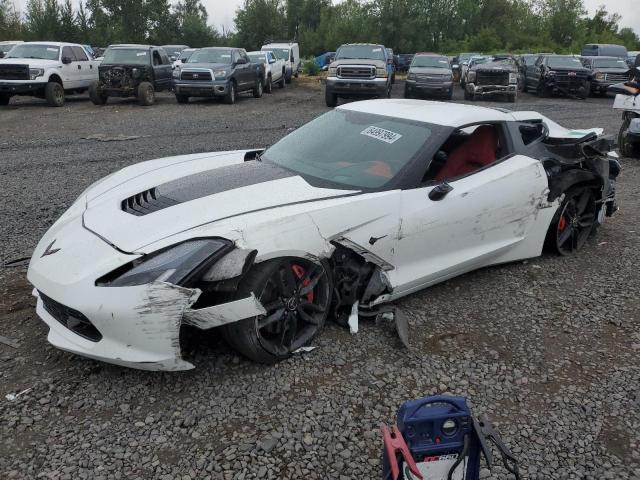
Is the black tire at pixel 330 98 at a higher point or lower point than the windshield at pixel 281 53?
lower

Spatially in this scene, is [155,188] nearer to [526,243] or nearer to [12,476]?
[12,476]

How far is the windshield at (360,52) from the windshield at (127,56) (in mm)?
5822

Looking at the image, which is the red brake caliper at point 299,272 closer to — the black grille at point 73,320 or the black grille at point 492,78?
the black grille at point 73,320

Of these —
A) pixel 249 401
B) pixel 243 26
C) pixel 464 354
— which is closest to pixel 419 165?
pixel 464 354

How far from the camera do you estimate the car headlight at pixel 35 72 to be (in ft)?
50.8

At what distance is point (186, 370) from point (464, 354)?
1635mm

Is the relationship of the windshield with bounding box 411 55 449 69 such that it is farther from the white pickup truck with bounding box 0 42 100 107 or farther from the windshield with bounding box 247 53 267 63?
the white pickup truck with bounding box 0 42 100 107

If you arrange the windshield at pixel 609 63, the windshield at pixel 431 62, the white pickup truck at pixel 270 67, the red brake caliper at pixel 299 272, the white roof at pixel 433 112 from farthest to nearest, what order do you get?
the windshield at pixel 609 63 → the white pickup truck at pixel 270 67 → the windshield at pixel 431 62 → the white roof at pixel 433 112 → the red brake caliper at pixel 299 272

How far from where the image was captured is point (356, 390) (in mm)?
3049

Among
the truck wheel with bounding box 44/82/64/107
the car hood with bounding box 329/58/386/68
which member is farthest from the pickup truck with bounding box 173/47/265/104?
the truck wheel with bounding box 44/82/64/107

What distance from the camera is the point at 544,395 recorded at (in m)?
3.07

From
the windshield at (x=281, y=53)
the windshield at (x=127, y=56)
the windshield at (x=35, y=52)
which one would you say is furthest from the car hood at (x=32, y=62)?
the windshield at (x=281, y=53)

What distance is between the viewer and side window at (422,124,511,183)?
166 inches

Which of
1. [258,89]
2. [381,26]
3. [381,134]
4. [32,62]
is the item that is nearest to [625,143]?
[381,134]
